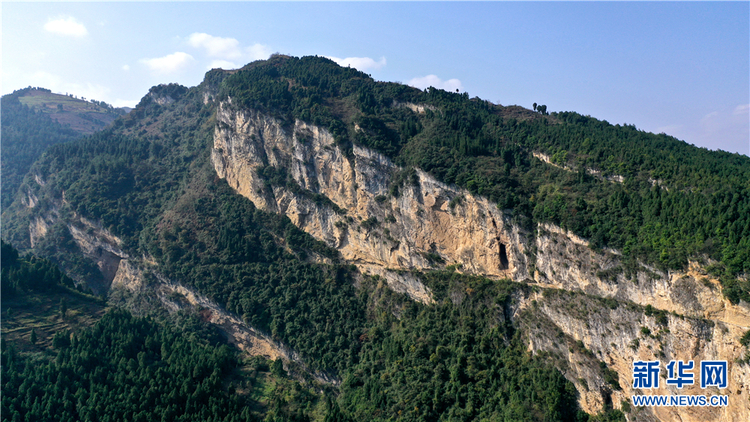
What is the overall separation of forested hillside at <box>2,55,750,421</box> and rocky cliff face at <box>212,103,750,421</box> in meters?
0.72

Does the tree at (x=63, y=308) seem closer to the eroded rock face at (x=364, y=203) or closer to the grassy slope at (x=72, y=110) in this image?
the eroded rock face at (x=364, y=203)

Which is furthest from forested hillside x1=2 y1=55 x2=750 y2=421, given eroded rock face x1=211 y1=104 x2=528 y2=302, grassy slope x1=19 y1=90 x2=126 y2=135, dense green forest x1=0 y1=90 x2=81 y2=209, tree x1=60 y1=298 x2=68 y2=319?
grassy slope x1=19 y1=90 x2=126 y2=135

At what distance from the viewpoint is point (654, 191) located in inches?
1628

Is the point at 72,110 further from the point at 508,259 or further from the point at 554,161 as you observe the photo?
the point at 508,259

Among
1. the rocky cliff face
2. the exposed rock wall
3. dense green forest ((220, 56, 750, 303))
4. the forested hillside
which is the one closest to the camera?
the exposed rock wall

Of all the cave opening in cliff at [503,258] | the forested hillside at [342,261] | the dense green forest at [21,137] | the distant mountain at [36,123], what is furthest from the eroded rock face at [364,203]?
the distant mountain at [36,123]

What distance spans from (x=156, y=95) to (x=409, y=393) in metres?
99.2

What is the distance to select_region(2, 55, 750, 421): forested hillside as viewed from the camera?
132ft

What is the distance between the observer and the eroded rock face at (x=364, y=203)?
5141 cm

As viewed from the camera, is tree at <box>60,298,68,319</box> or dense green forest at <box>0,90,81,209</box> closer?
tree at <box>60,298,68,319</box>

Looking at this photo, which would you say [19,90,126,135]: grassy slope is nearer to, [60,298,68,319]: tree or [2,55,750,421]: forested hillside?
[2,55,750,421]: forested hillside

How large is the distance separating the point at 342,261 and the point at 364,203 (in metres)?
8.95

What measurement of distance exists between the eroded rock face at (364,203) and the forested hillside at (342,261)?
1.40 meters

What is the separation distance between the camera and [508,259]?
49.6 m
